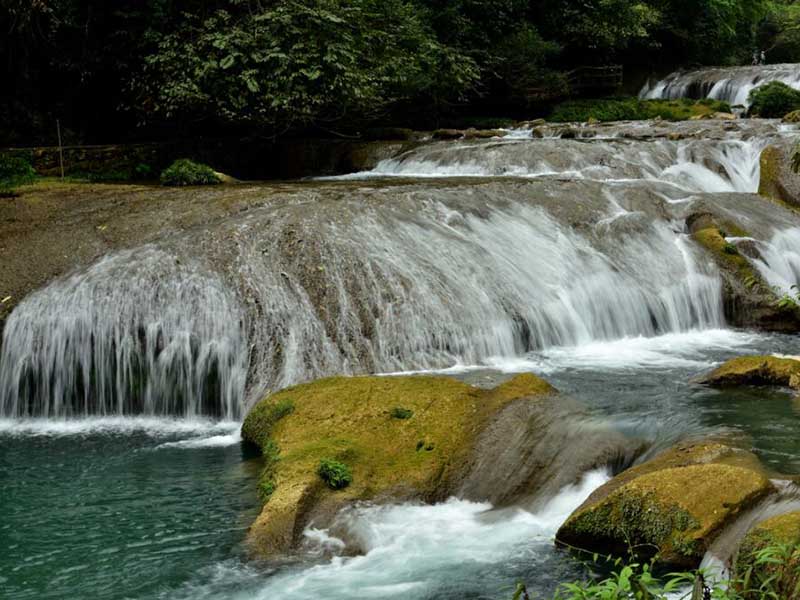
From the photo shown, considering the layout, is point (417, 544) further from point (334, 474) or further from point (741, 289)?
point (741, 289)

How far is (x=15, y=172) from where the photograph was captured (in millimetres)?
16281

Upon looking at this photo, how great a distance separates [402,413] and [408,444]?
41cm

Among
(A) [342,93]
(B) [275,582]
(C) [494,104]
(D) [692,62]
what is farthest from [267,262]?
(D) [692,62]

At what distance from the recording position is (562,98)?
29594 mm

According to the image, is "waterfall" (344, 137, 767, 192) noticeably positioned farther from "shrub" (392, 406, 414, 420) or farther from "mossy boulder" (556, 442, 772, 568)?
"mossy boulder" (556, 442, 772, 568)

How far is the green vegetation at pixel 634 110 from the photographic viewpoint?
2717cm

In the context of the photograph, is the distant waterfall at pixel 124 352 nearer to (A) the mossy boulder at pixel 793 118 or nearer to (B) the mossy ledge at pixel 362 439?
(B) the mossy ledge at pixel 362 439

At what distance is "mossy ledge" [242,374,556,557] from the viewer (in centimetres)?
673

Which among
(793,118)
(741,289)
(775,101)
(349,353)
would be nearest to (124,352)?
(349,353)

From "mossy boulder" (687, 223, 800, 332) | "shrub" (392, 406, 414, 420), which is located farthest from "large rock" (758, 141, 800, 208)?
"shrub" (392, 406, 414, 420)

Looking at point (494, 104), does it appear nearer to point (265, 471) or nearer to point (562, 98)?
point (562, 98)

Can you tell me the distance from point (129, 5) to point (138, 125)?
99.9 inches

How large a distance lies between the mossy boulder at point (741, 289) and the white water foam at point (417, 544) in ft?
21.5

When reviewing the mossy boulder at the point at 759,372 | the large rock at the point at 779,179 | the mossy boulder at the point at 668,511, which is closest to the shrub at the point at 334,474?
the mossy boulder at the point at 668,511
